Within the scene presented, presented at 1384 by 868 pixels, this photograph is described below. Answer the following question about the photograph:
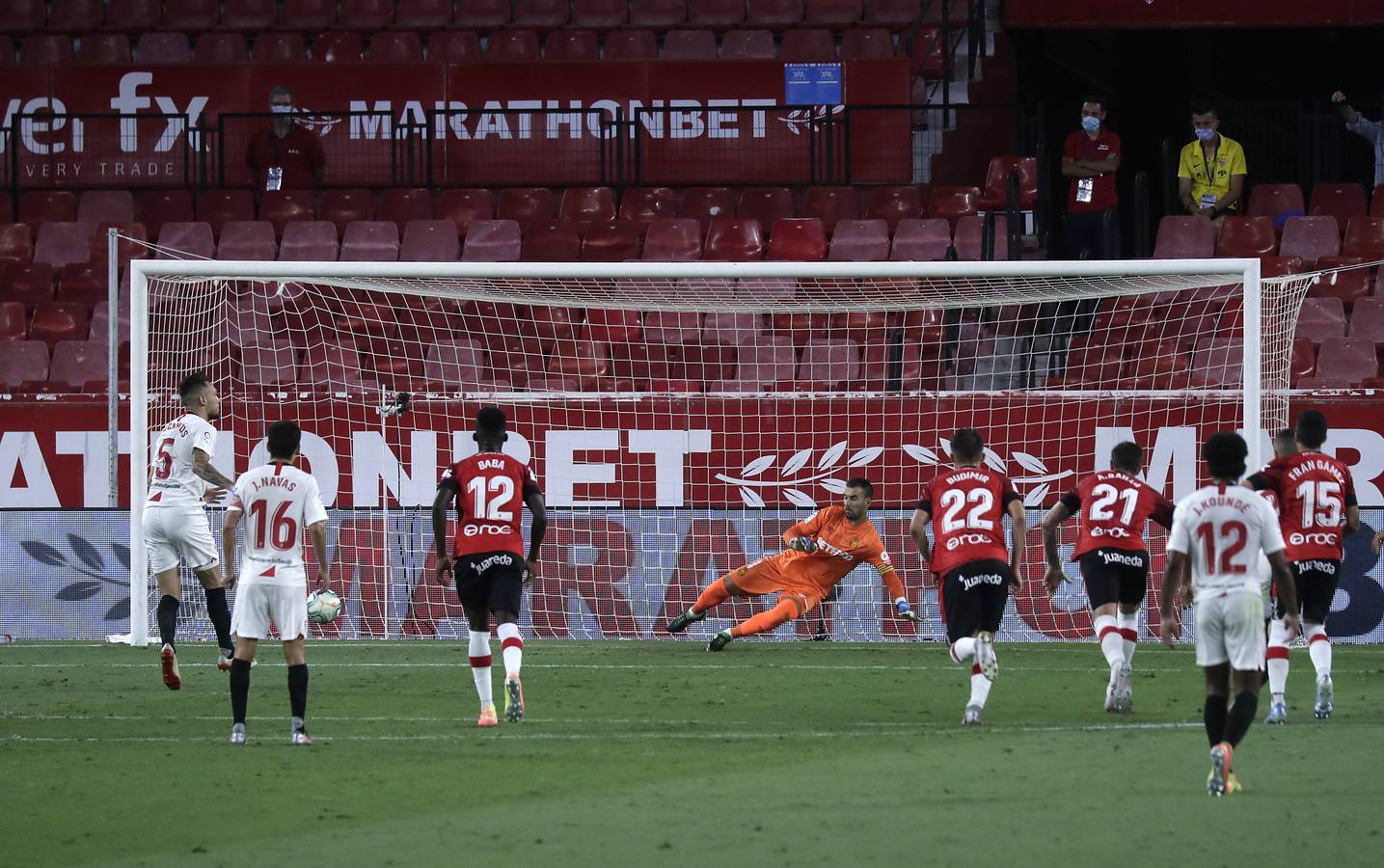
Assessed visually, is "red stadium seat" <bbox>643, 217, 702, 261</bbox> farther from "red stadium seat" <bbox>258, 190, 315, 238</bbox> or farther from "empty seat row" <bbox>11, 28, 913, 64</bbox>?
"red stadium seat" <bbox>258, 190, 315, 238</bbox>

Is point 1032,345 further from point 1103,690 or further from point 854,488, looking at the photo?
point 1103,690

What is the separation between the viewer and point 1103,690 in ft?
38.8

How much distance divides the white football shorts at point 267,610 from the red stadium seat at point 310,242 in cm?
1096

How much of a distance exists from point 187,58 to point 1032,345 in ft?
37.6

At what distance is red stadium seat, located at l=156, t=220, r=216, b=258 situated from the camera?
19891 millimetres

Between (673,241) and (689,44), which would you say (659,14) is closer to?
(689,44)

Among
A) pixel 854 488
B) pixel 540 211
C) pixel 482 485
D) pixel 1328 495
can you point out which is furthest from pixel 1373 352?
pixel 482 485

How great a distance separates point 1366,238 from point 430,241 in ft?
32.8

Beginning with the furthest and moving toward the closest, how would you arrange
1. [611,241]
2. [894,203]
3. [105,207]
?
[105,207], [894,203], [611,241]

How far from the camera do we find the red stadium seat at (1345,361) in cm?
1784

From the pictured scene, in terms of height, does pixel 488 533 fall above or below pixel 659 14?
below

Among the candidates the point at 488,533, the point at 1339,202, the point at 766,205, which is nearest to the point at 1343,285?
the point at 1339,202

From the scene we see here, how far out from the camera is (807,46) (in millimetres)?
22422

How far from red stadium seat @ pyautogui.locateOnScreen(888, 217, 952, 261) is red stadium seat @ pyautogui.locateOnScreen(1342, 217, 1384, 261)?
4.30 m
